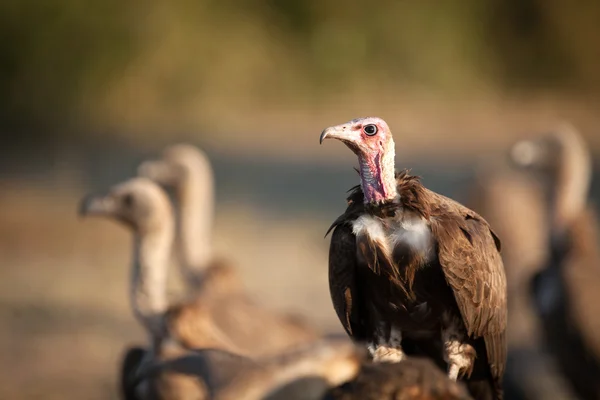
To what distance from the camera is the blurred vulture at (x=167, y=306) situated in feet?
16.2

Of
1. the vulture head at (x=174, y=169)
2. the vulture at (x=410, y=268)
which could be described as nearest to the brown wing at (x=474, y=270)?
the vulture at (x=410, y=268)

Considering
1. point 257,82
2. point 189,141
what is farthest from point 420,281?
point 257,82

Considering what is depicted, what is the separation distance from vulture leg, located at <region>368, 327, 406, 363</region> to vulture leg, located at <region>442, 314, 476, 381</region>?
0.54 ft

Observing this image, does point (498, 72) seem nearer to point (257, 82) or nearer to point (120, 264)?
point (257, 82)

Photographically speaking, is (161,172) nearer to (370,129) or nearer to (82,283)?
(82,283)

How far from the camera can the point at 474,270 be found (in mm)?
3621

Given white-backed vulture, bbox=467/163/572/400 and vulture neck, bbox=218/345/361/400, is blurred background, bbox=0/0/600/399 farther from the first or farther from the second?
vulture neck, bbox=218/345/361/400

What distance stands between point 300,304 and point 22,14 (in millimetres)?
7798

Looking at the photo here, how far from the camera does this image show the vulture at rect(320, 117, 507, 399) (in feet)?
11.7

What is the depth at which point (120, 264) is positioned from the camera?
377 inches

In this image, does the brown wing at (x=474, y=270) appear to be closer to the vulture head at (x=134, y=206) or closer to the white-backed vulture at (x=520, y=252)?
the white-backed vulture at (x=520, y=252)

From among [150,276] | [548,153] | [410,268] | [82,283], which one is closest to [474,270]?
[410,268]

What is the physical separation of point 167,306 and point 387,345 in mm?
2051

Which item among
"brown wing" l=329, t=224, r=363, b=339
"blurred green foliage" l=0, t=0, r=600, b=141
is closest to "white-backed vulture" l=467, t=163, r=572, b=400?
"brown wing" l=329, t=224, r=363, b=339
